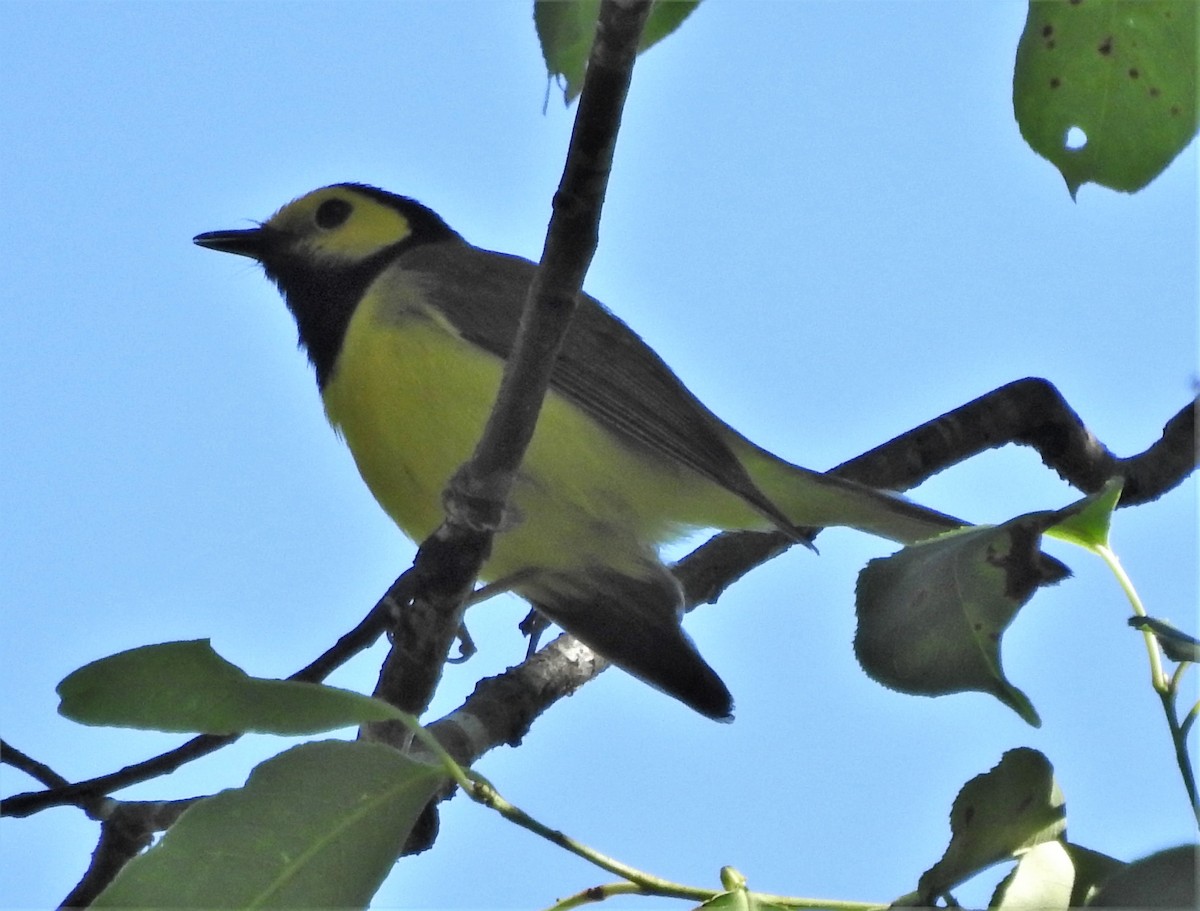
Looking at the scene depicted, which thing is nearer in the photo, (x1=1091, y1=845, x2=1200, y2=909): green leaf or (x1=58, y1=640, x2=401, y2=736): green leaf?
(x1=1091, y1=845, x2=1200, y2=909): green leaf

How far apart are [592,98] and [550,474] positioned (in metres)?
2.22

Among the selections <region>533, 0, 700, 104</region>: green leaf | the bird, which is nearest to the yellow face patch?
the bird

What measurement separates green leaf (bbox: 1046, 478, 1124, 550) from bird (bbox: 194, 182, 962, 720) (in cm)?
205

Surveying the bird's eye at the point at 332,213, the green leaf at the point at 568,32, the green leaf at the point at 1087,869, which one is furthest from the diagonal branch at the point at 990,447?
the green leaf at the point at 1087,869

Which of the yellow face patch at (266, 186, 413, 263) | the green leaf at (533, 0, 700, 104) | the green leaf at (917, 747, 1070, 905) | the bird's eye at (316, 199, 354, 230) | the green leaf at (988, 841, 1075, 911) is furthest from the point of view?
the bird's eye at (316, 199, 354, 230)

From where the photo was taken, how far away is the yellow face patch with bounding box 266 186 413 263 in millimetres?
5676

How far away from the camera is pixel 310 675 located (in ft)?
8.91

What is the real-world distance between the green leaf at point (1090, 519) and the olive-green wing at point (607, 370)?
210 cm

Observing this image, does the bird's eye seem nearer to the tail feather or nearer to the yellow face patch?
the yellow face patch

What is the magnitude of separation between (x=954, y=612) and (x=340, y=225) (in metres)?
4.34

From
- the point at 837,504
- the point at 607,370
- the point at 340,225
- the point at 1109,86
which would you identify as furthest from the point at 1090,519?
the point at 340,225

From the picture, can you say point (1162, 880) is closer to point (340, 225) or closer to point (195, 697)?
point (195, 697)

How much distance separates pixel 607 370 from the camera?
4730 millimetres

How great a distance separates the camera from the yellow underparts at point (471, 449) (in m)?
4.25
